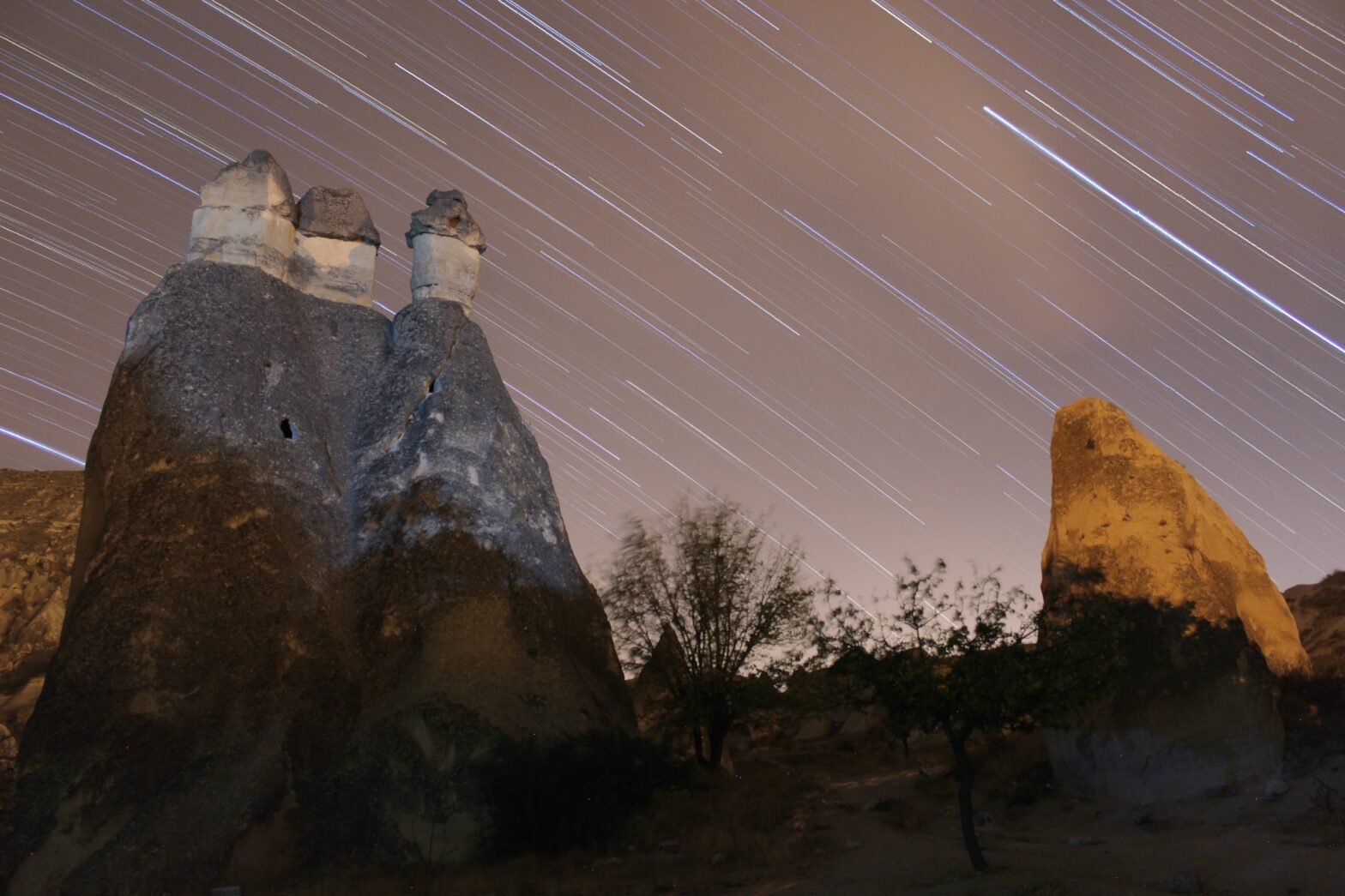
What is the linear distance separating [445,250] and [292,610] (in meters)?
10.9

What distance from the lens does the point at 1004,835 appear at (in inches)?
688

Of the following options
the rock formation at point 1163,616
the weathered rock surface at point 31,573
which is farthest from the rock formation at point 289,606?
the weathered rock surface at point 31,573

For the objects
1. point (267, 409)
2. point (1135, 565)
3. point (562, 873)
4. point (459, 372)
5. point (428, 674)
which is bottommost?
point (562, 873)

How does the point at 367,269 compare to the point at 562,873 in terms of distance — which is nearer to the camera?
the point at 562,873

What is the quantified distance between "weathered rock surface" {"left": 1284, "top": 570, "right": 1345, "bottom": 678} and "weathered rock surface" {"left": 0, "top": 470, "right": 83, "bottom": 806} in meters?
33.4

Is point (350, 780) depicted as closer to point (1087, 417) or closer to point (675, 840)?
point (675, 840)

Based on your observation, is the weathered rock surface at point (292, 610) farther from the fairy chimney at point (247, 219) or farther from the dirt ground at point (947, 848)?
the dirt ground at point (947, 848)

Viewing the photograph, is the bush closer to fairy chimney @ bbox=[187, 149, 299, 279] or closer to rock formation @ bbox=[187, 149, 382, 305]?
rock formation @ bbox=[187, 149, 382, 305]

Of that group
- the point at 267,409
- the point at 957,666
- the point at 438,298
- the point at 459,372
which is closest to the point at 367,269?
the point at 438,298

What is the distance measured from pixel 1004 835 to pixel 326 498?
14661 mm

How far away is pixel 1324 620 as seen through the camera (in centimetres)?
2647

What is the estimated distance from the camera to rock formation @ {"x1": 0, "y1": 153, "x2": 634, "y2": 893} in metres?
14.7

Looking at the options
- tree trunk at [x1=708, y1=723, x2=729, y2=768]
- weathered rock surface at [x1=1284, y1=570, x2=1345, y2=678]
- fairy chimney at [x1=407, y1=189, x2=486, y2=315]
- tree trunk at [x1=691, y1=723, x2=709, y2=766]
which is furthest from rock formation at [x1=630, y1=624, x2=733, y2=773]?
weathered rock surface at [x1=1284, y1=570, x2=1345, y2=678]

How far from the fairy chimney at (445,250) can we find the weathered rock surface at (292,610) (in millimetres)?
1334
